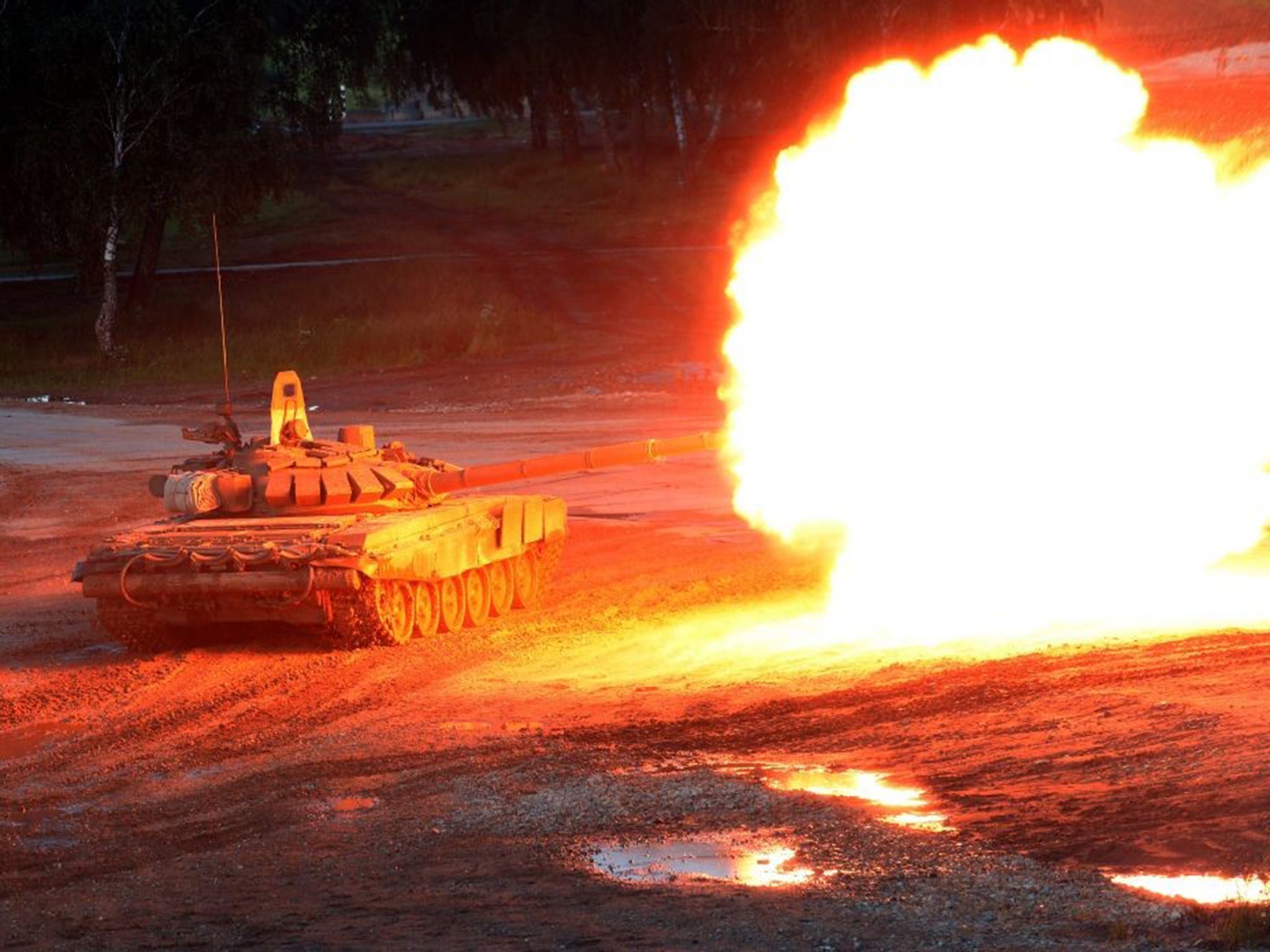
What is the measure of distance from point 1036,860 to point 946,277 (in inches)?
432

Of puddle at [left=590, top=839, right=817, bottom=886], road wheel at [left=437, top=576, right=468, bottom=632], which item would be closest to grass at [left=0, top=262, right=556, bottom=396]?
road wheel at [left=437, top=576, right=468, bottom=632]

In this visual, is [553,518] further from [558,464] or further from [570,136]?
[570,136]

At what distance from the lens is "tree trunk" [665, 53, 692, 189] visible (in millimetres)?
59719

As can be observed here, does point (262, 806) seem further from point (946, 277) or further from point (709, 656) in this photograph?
point (946, 277)

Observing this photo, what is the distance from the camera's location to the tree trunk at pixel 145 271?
5103 centimetres

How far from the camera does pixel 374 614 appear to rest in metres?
16.8

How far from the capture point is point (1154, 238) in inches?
814

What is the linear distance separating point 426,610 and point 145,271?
124ft

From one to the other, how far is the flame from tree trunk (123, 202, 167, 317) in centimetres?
3257

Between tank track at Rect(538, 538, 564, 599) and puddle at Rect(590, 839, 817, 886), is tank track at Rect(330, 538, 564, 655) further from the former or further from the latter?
puddle at Rect(590, 839, 817, 886)

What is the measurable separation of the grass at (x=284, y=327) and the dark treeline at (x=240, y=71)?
53.1 inches

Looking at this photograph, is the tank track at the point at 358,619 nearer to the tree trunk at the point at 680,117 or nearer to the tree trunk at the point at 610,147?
the tree trunk at the point at 680,117

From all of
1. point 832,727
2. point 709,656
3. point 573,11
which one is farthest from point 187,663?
point 573,11

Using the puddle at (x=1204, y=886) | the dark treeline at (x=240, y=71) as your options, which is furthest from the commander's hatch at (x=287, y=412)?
the dark treeline at (x=240, y=71)
